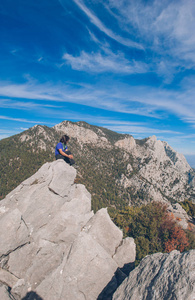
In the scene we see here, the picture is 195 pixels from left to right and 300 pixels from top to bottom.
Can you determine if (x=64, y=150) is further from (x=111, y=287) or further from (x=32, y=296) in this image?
(x=111, y=287)

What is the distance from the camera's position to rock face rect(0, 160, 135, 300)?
35.8 feet

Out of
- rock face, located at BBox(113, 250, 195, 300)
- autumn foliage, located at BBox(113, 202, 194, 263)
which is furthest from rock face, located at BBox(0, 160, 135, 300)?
autumn foliage, located at BBox(113, 202, 194, 263)

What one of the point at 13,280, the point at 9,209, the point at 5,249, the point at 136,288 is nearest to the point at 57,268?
the point at 13,280

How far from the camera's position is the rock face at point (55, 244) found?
10.9 m

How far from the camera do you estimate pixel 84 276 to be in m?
11.1

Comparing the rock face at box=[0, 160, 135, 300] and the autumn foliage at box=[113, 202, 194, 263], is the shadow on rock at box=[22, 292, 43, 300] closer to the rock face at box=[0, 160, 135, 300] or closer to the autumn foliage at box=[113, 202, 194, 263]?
the rock face at box=[0, 160, 135, 300]

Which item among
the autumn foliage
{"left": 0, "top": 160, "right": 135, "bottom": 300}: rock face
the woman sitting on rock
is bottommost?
the autumn foliage

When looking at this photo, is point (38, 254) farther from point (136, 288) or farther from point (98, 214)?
point (136, 288)

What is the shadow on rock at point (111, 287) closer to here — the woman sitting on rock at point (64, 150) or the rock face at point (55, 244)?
the rock face at point (55, 244)

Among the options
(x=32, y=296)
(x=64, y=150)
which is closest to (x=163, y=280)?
(x=32, y=296)

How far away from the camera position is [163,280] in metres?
7.72

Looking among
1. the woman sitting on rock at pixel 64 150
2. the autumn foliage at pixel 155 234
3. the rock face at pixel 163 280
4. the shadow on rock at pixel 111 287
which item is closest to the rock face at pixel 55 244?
the shadow on rock at pixel 111 287

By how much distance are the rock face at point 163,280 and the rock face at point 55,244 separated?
308 centimetres

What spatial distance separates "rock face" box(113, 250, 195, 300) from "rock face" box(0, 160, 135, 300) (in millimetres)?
3085
